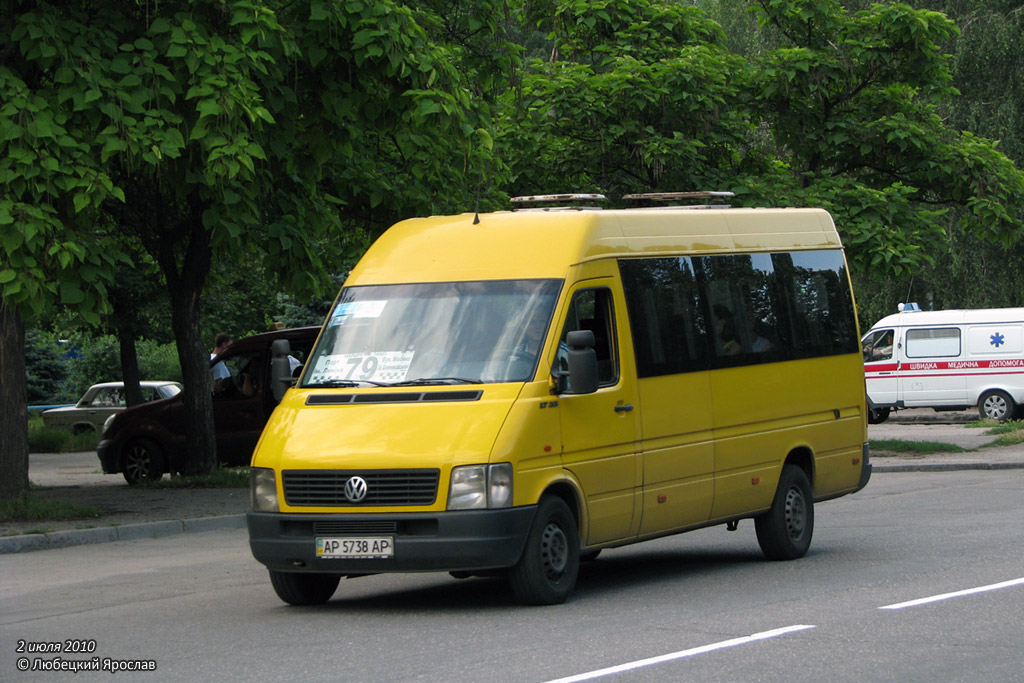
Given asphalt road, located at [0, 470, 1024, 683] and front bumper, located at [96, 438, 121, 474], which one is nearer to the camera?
asphalt road, located at [0, 470, 1024, 683]

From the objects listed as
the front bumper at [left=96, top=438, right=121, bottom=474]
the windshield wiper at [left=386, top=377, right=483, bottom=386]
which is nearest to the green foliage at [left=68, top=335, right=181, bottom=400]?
the front bumper at [left=96, top=438, right=121, bottom=474]

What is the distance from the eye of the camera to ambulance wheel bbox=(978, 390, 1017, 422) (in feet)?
109

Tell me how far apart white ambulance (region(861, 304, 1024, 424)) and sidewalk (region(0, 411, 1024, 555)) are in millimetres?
4789

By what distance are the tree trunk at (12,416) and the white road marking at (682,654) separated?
10011 mm

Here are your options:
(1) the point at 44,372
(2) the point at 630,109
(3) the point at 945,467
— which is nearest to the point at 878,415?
(3) the point at 945,467

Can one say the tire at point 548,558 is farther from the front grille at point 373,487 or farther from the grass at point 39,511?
the grass at point 39,511

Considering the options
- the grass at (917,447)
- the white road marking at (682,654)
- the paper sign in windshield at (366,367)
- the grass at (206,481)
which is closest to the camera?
the white road marking at (682,654)

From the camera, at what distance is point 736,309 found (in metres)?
11.7

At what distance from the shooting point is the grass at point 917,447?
23391 millimetres

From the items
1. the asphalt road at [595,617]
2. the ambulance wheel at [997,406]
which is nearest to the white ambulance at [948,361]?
the ambulance wheel at [997,406]

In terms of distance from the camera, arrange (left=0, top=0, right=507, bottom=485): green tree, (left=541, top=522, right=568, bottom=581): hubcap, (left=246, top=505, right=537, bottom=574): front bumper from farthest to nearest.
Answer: (left=0, top=0, right=507, bottom=485): green tree, (left=541, top=522, right=568, bottom=581): hubcap, (left=246, top=505, right=537, bottom=574): front bumper

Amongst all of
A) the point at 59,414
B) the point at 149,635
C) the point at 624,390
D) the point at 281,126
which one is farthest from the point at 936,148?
the point at 59,414

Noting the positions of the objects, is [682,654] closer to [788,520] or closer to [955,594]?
[955,594]

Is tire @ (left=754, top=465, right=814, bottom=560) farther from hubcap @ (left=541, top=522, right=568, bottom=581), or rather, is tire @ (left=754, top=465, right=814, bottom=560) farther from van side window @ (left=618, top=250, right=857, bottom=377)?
hubcap @ (left=541, top=522, right=568, bottom=581)
